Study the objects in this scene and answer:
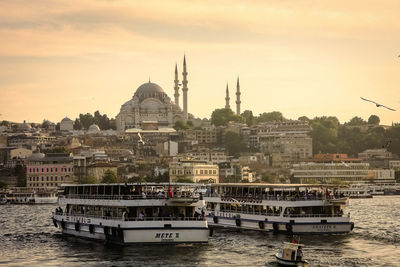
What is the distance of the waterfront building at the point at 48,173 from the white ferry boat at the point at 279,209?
285ft

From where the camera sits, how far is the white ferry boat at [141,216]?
46000mm

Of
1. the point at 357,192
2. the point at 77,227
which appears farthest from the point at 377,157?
the point at 77,227

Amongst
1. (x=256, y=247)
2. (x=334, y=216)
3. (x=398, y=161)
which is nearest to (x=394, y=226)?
(x=334, y=216)

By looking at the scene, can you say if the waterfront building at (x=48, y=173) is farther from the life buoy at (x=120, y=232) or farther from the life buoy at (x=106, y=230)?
the life buoy at (x=120, y=232)

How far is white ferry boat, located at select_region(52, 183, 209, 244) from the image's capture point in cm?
4600

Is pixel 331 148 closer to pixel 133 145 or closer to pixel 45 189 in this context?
pixel 133 145

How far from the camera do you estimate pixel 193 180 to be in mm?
140250

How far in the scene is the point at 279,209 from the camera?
54.6 metres

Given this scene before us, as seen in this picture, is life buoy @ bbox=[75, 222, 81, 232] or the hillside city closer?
life buoy @ bbox=[75, 222, 81, 232]

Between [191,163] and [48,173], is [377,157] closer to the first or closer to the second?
[191,163]

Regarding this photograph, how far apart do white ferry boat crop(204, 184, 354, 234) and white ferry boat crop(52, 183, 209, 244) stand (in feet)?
Answer: 19.0

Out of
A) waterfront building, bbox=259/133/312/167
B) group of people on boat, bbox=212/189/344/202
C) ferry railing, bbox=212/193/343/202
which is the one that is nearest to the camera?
ferry railing, bbox=212/193/343/202

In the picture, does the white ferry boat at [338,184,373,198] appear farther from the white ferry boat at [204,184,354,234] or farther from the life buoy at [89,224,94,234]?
the life buoy at [89,224,94,234]

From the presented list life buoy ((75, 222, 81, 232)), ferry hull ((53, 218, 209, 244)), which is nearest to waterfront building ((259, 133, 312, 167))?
life buoy ((75, 222, 81, 232))
